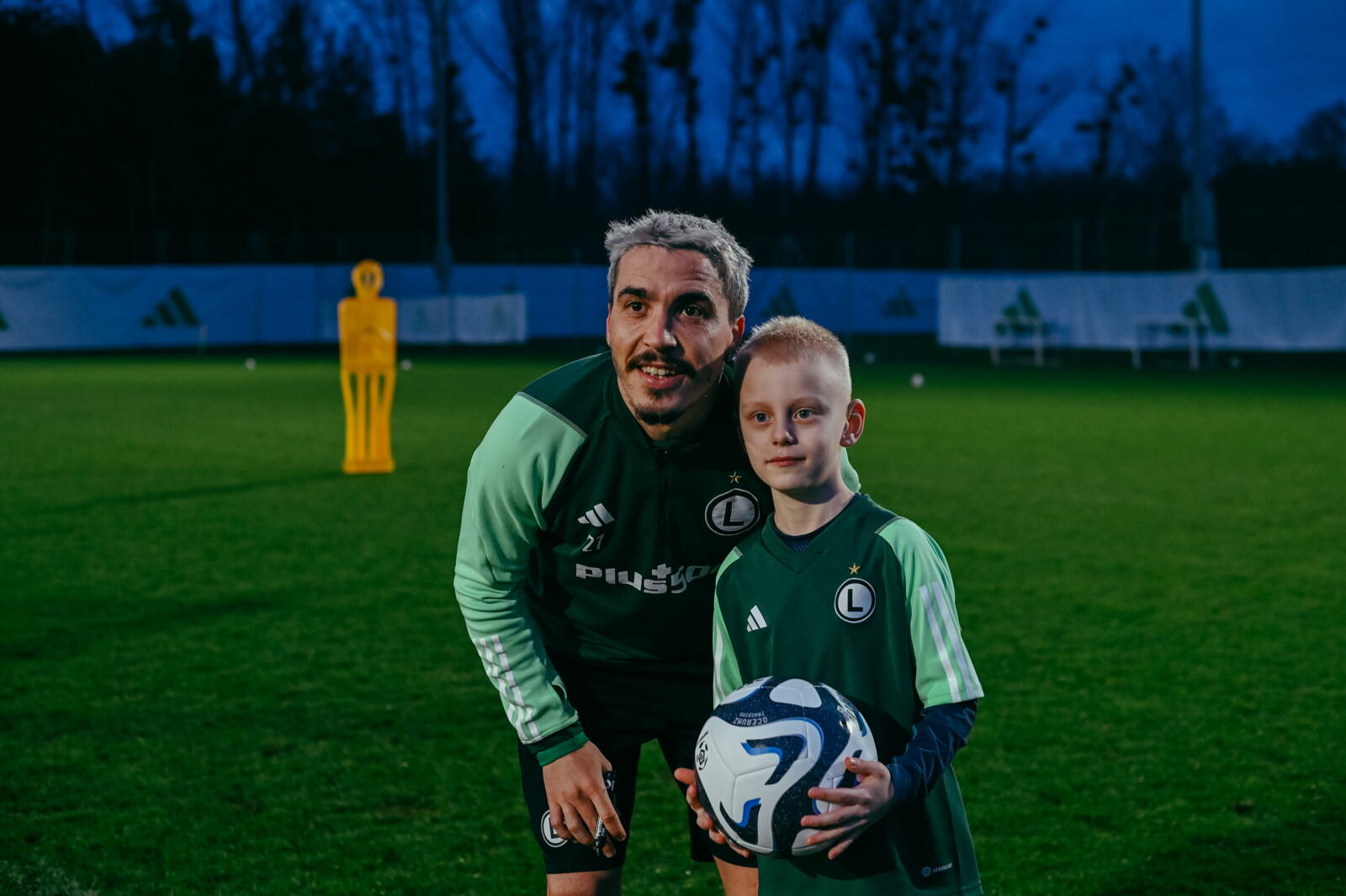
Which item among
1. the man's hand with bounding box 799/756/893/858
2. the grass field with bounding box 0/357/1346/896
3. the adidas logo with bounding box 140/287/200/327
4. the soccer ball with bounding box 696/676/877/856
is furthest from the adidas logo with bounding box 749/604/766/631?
the adidas logo with bounding box 140/287/200/327

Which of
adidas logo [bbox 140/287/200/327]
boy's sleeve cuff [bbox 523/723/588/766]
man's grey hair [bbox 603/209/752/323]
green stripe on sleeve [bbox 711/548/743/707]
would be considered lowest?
boy's sleeve cuff [bbox 523/723/588/766]

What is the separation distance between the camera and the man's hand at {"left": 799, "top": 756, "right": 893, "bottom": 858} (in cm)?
223

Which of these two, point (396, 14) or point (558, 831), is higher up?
point (396, 14)

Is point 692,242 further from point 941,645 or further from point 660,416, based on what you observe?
point 941,645

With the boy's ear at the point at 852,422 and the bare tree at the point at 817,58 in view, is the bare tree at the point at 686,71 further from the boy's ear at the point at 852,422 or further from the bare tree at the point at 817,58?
the boy's ear at the point at 852,422

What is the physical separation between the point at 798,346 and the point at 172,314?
35.9 m

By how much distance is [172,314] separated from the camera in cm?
3569

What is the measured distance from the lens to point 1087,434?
1460 centimetres

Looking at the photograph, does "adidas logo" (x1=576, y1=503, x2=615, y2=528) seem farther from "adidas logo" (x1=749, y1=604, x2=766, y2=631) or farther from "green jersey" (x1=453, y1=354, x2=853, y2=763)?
"adidas logo" (x1=749, y1=604, x2=766, y2=631)

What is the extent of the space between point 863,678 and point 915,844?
308 millimetres

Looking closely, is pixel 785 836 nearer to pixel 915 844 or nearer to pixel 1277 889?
pixel 915 844

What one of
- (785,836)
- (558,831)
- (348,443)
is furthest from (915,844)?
(348,443)

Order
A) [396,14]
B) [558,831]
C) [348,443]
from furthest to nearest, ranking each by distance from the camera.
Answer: [396,14]
[348,443]
[558,831]

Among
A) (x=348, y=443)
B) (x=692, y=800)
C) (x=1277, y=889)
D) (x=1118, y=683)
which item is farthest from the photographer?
(x=348, y=443)
